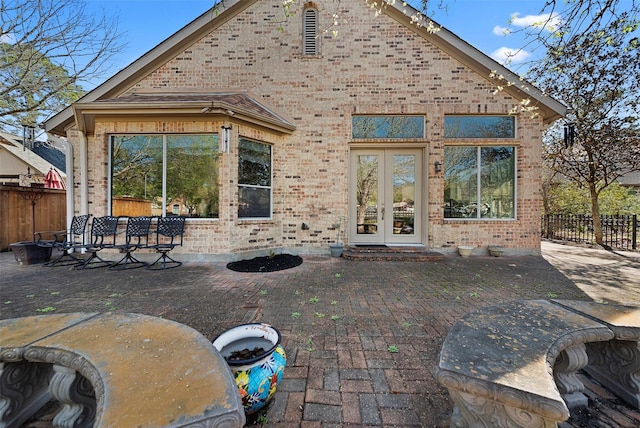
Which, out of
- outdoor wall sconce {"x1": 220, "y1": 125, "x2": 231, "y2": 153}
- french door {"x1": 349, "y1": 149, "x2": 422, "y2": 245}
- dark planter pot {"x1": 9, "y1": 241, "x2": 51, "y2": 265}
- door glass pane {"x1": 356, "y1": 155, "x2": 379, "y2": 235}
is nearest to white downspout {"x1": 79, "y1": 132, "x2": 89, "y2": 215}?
dark planter pot {"x1": 9, "y1": 241, "x2": 51, "y2": 265}

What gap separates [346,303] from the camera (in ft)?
12.0

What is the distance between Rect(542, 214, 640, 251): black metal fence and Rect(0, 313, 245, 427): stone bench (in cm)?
1200

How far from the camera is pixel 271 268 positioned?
5652 mm

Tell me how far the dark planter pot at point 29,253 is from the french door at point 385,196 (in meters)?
7.39

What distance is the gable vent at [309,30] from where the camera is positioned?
24.3ft

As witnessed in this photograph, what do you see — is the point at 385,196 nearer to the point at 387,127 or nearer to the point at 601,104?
the point at 387,127

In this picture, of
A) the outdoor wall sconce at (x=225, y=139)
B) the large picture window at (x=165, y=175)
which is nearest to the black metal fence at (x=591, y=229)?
the outdoor wall sconce at (x=225, y=139)

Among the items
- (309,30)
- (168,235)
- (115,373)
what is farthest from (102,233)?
(309,30)

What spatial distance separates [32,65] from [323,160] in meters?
11.3

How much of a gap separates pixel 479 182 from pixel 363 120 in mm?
3637

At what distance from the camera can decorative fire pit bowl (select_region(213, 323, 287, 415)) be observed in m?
1.61

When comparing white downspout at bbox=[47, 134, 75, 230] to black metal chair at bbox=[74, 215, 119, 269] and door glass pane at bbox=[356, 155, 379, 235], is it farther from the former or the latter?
door glass pane at bbox=[356, 155, 379, 235]

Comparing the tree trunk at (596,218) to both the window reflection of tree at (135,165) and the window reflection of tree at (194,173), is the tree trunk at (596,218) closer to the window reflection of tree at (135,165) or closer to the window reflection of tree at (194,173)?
A: the window reflection of tree at (194,173)

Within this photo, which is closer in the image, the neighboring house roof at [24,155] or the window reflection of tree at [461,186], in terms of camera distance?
the window reflection of tree at [461,186]
